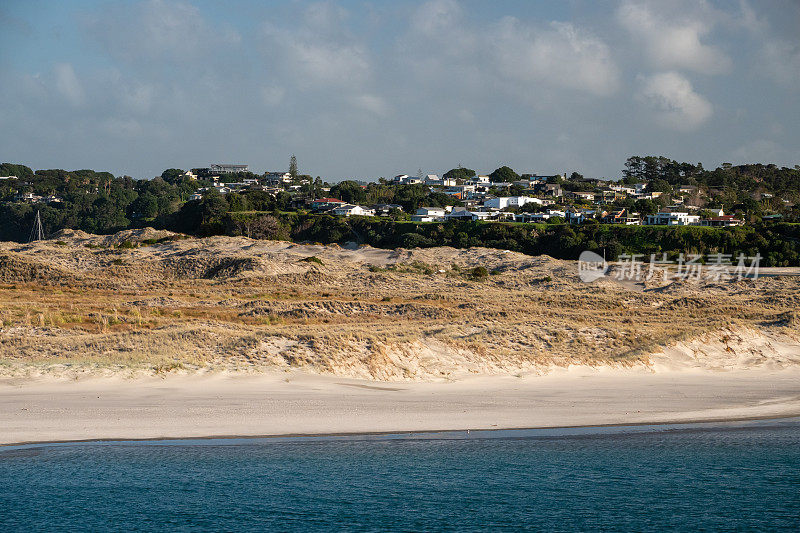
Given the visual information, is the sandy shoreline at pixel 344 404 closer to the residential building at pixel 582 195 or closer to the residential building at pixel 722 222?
the residential building at pixel 722 222

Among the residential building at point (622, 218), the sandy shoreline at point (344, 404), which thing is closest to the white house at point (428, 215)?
the residential building at point (622, 218)

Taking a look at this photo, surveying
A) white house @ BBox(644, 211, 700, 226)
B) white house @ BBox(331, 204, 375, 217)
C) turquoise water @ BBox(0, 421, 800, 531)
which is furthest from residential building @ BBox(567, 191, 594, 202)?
turquoise water @ BBox(0, 421, 800, 531)

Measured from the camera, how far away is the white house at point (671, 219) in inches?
3797

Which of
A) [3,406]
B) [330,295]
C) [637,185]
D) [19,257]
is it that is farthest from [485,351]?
[637,185]

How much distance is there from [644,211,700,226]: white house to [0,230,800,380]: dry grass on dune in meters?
37.1

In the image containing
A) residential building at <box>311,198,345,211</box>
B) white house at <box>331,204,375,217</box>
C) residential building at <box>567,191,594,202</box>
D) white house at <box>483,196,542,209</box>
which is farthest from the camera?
residential building at <box>567,191,594,202</box>

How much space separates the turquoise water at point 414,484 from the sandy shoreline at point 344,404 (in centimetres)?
75

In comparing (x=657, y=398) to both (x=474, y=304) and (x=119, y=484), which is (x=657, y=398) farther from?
(x=474, y=304)

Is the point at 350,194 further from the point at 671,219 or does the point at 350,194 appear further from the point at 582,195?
the point at 671,219

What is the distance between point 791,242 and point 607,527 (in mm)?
71453

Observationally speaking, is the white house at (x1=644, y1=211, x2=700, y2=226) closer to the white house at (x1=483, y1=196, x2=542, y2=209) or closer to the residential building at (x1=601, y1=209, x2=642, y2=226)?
the residential building at (x1=601, y1=209, x2=642, y2=226)

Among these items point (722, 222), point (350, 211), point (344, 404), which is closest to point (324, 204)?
point (350, 211)

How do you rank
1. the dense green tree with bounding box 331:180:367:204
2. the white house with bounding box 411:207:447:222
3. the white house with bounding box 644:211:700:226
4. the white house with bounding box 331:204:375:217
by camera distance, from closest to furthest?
the white house with bounding box 644:211:700:226 → the white house with bounding box 411:207:447:222 → the white house with bounding box 331:204:375:217 → the dense green tree with bounding box 331:180:367:204

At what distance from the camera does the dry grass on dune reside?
25.1 meters
